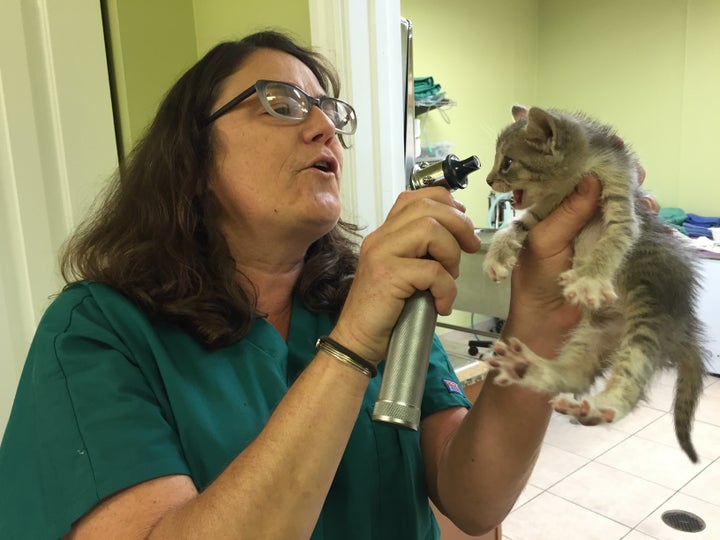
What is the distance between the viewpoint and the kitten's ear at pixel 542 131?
800 millimetres

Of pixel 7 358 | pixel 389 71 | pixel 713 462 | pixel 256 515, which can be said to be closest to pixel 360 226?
pixel 389 71

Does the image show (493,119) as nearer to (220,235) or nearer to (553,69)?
(553,69)

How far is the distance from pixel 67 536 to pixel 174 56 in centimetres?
149

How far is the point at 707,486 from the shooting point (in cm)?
261

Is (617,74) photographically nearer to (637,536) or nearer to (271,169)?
(637,536)

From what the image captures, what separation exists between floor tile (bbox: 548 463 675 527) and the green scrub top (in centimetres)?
187

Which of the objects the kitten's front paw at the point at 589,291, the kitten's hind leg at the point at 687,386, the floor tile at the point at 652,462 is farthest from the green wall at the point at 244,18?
the floor tile at the point at 652,462

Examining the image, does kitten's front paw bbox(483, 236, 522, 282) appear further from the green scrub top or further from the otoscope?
the green scrub top

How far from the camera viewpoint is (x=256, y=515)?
2.00 ft

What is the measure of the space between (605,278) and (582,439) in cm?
282

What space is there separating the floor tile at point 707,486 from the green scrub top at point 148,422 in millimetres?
2172

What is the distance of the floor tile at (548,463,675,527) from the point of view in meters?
2.45

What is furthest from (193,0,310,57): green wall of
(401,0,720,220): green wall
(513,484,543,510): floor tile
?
(401,0,720,220): green wall

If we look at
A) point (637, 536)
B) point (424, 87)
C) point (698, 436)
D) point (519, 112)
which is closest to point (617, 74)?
point (424, 87)
